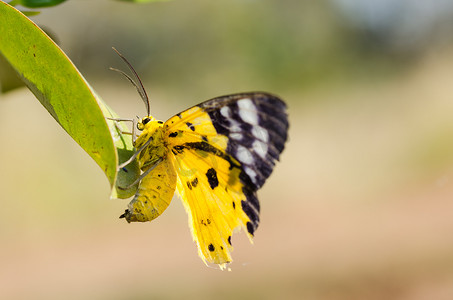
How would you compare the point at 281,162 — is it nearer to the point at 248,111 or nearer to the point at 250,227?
the point at 250,227

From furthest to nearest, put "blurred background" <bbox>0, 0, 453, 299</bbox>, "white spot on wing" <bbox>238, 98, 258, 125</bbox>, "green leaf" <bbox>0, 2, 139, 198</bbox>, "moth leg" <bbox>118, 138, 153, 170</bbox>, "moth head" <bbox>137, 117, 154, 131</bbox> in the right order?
"blurred background" <bbox>0, 0, 453, 299</bbox> < "moth head" <bbox>137, 117, 154, 131</bbox> < "white spot on wing" <bbox>238, 98, 258, 125</bbox> < "moth leg" <bbox>118, 138, 153, 170</bbox> < "green leaf" <bbox>0, 2, 139, 198</bbox>

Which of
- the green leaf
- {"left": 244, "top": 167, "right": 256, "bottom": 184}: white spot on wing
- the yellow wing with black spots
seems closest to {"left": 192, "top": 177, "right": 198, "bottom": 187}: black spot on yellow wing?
the yellow wing with black spots

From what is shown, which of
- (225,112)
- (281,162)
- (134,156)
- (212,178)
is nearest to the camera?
(134,156)

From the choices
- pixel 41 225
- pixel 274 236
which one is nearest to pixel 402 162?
pixel 274 236

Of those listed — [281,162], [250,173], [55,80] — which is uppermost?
[281,162]

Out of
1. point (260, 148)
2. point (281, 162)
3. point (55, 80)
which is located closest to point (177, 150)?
point (260, 148)

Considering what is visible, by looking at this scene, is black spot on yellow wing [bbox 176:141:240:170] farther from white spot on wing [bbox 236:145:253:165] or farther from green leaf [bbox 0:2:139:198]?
green leaf [bbox 0:2:139:198]

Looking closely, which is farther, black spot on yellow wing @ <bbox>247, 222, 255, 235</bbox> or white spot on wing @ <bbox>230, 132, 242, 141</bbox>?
black spot on yellow wing @ <bbox>247, 222, 255, 235</bbox>
